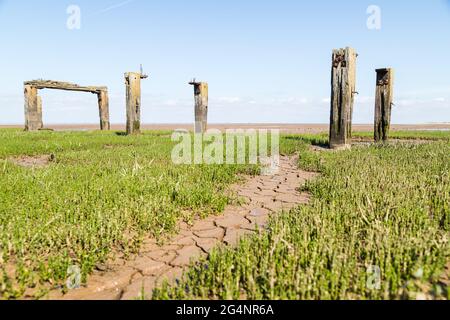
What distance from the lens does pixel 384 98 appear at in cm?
1295

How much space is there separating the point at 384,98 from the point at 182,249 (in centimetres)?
1187

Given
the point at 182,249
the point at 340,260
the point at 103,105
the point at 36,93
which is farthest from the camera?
the point at 103,105

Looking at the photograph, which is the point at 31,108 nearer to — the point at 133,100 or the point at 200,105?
the point at 133,100

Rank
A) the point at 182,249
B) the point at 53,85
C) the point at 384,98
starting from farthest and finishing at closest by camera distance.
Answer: the point at 53,85 < the point at 384,98 < the point at 182,249

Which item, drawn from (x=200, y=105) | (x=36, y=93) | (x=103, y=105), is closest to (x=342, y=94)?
(x=200, y=105)

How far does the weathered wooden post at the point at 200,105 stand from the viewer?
17.2 meters

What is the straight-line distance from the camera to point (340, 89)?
10.8 m

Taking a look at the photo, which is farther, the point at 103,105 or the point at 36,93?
the point at 103,105

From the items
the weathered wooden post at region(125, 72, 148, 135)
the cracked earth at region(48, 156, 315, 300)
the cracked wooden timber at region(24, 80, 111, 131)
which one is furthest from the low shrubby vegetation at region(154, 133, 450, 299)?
the cracked wooden timber at region(24, 80, 111, 131)

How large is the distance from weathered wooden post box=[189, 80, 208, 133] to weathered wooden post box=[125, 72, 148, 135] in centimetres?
267

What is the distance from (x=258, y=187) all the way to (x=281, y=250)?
3.43 m

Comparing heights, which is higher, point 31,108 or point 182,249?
point 31,108
